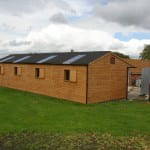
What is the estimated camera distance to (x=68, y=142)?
13562mm

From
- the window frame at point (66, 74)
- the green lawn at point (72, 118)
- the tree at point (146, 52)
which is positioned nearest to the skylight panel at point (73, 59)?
the window frame at point (66, 74)

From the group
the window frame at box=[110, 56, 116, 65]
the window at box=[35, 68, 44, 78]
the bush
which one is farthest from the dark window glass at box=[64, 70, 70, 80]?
the bush

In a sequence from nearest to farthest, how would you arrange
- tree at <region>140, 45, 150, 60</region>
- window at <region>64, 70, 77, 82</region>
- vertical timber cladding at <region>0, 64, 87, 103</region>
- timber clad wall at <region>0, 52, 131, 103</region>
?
1. timber clad wall at <region>0, 52, 131, 103</region>
2. vertical timber cladding at <region>0, 64, 87, 103</region>
3. window at <region>64, 70, 77, 82</region>
4. tree at <region>140, 45, 150, 60</region>

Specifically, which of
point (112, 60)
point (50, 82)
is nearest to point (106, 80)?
point (112, 60)

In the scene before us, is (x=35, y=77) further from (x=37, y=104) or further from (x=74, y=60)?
(x=37, y=104)

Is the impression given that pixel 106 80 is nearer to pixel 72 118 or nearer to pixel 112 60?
pixel 112 60

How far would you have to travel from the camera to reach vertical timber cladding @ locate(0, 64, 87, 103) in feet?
88.3

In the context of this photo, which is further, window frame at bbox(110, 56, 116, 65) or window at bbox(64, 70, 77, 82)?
window frame at bbox(110, 56, 116, 65)

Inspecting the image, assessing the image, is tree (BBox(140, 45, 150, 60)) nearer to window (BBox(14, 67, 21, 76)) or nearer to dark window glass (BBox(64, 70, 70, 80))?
window (BBox(14, 67, 21, 76))

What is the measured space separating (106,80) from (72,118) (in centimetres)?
1026

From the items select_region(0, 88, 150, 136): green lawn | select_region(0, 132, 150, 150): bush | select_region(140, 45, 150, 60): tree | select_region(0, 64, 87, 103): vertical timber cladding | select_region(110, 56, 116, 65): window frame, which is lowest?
select_region(0, 132, 150, 150): bush

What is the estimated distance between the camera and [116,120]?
61.7 ft

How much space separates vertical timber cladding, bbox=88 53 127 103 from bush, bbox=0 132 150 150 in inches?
481

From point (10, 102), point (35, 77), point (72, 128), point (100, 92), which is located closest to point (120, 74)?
point (100, 92)
